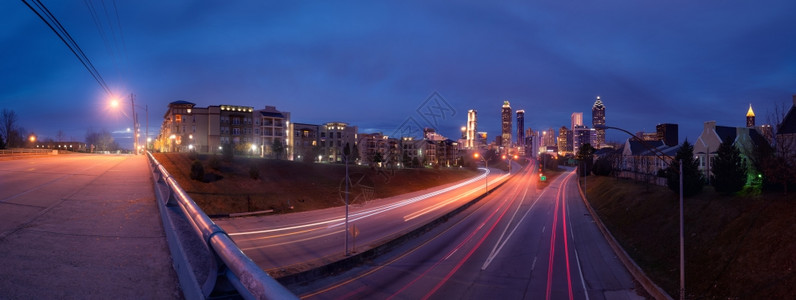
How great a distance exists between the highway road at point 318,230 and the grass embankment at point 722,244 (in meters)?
18.8

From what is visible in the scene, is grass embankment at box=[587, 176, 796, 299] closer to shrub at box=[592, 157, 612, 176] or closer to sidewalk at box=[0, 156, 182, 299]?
sidewalk at box=[0, 156, 182, 299]

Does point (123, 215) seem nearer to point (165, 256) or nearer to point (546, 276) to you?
point (165, 256)

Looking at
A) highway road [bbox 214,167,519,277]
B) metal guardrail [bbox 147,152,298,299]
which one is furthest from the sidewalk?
highway road [bbox 214,167,519,277]

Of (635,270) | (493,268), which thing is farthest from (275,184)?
(635,270)

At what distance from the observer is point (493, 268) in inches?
960

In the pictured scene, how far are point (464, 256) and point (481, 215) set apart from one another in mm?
20302

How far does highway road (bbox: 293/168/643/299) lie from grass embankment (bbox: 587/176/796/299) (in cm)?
246

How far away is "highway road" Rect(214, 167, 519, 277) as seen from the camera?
23.9 meters

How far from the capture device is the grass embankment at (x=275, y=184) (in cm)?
4459

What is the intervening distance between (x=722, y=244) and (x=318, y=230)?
98.0 feet

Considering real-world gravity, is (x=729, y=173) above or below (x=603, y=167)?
above

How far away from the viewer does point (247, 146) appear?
94.6m

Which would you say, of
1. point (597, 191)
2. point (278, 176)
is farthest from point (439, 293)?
point (597, 191)

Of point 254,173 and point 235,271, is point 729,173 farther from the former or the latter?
point 254,173
